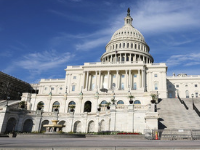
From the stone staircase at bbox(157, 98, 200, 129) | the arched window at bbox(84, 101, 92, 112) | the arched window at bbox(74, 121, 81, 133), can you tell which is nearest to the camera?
the stone staircase at bbox(157, 98, 200, 129)

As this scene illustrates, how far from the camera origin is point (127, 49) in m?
110

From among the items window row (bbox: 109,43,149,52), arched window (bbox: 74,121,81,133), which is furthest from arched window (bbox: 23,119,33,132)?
window row (bbox: 109,43,149,52)

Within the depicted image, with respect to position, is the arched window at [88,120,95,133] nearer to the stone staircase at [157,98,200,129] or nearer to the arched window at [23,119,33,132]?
the arched window at [23,119,33,132]

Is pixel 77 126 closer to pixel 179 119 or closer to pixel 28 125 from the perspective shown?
pixel 28 125

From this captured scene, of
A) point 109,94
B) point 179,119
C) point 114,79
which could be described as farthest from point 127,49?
point 179,119

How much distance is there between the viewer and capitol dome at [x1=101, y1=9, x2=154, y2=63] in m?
110

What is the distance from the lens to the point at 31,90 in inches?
4343

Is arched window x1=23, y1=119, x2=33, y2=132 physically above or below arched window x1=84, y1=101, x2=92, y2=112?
below

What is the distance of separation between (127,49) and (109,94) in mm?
58143

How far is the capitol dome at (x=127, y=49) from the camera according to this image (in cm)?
11000

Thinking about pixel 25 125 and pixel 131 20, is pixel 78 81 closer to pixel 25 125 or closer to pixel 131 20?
pixel 25 125

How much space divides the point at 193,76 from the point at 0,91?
305 feet

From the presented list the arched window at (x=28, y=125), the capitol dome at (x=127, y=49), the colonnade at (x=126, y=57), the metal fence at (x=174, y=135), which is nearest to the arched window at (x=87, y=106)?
the arched window at (x=28, y=125)

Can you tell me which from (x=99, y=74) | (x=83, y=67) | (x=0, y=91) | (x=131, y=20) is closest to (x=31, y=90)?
(x=0, y=91)
